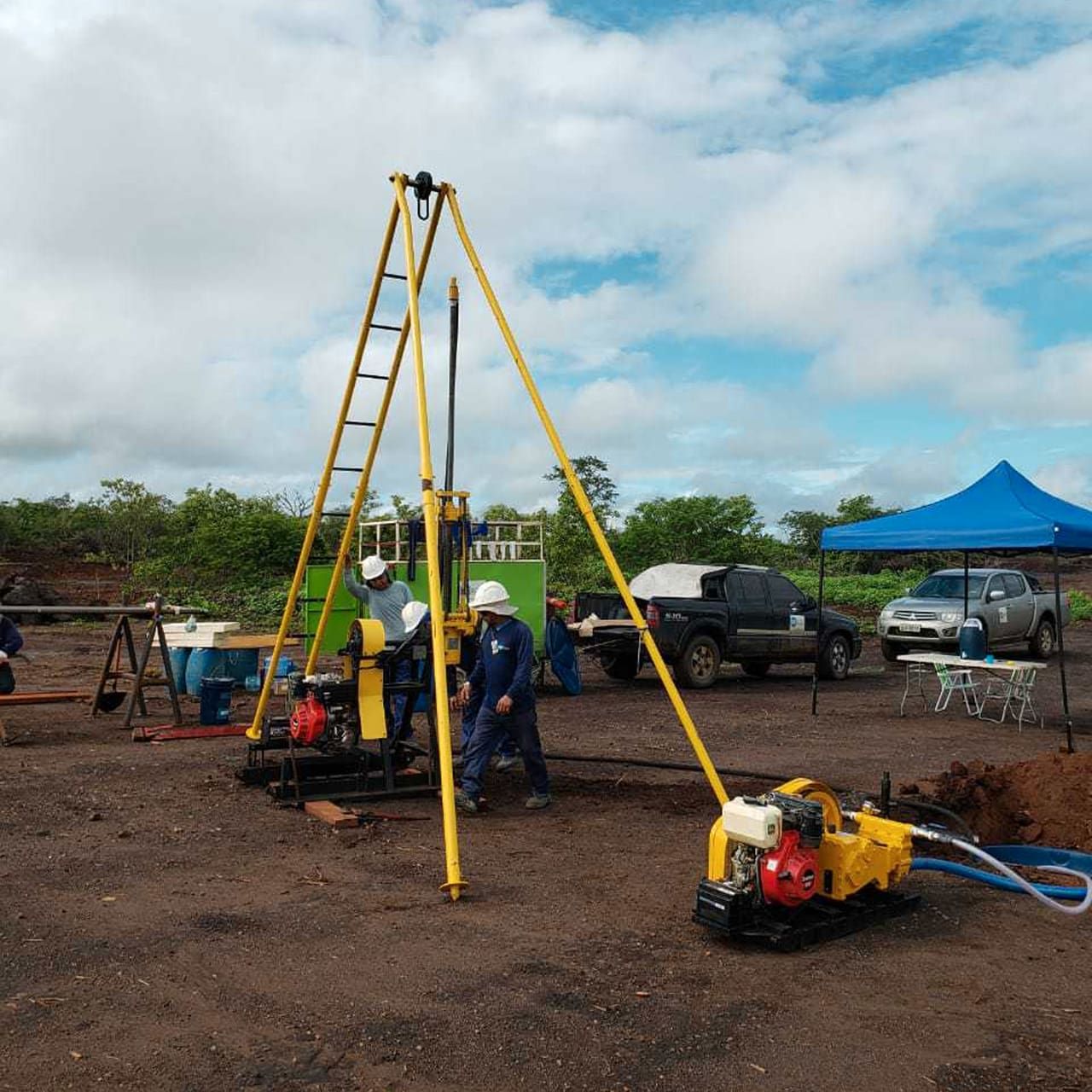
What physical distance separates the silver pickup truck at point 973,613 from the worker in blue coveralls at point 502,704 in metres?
12.9

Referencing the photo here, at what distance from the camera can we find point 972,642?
1415 cm

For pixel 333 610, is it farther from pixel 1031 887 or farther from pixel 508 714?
pixel 1031 887

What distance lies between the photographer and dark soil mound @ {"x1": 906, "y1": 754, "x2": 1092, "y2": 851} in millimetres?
7699

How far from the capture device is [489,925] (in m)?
5.61

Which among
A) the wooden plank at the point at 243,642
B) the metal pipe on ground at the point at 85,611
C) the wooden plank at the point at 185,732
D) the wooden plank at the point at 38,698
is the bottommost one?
the wooden plank at the point at 185,732

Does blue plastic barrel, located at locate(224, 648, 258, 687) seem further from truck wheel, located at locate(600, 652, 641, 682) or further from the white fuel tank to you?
the white fuel tank

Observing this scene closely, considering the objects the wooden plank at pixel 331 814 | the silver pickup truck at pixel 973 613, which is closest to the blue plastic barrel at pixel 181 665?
the wooden plank at pixel 331 814

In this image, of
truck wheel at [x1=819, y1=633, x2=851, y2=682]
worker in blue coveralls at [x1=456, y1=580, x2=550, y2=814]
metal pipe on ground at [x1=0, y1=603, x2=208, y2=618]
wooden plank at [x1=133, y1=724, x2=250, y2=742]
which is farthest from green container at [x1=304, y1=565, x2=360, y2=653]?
truck wheel at [x1=819, y1=633, x2=851, y2=682]

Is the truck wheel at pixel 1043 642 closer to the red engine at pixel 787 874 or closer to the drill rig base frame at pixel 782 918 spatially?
the drill rig base frame at pixel 782 918

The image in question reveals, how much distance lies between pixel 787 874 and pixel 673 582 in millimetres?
12092

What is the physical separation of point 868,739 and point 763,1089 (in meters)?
8.48

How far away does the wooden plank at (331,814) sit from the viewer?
764cm

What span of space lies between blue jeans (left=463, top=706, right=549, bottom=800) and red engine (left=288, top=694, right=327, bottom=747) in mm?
1144

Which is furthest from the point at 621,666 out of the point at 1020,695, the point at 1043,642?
the point at 1043,642
